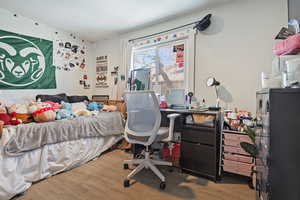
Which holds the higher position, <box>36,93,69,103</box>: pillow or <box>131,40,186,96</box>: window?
<box>131,40,186,96</box>: window

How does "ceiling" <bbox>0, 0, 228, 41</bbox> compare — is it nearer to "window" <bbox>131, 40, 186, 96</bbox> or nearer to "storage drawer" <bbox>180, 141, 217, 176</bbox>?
"window" <bbox>131, 40, 186, 96</bbox>

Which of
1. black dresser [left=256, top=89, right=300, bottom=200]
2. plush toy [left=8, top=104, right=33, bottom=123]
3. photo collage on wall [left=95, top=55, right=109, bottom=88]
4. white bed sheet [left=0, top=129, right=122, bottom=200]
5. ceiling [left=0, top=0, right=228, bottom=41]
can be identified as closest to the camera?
black dresser [left=256, top=89, right=300, bottom=200]

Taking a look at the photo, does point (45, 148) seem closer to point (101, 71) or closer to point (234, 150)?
point (234, 150)

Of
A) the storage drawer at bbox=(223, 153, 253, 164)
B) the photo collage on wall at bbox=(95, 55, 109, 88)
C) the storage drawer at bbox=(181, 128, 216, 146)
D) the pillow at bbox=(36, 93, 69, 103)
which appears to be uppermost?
the photo collage on wall at bbox=(95, 55, 109, 88)

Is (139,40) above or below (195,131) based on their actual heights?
above

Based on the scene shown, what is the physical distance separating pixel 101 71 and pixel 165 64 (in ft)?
5.63

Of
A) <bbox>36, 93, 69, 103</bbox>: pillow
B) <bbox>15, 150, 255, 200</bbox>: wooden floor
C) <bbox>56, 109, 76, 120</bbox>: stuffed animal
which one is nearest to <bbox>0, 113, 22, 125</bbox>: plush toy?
<bbox>56, 109, 76, 120</bbox>: stuffed animal

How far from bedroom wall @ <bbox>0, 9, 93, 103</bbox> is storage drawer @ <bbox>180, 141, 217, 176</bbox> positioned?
278 cm

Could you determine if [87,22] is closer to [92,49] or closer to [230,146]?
[92,49]

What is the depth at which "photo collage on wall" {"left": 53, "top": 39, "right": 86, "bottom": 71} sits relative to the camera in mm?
3273

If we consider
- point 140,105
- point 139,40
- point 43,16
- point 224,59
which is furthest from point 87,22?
point 224,59

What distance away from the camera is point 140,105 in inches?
68.1

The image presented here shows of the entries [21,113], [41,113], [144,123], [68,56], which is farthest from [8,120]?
[68,56]

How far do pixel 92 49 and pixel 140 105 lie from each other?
2889 millimetres
